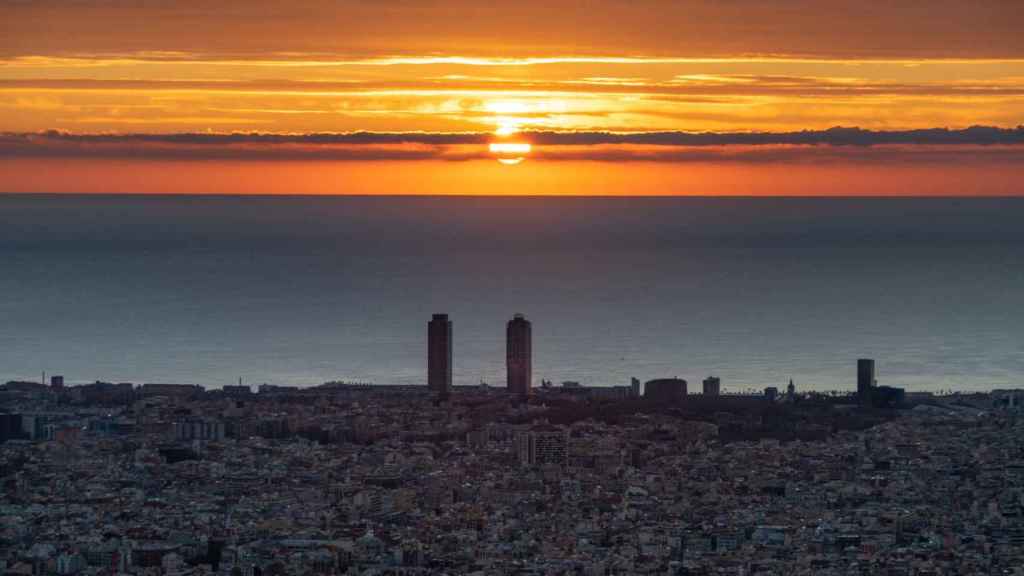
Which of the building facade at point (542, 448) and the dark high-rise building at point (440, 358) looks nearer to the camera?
the building facade at point (542, 448)

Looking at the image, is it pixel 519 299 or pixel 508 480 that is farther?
pixel 519 299

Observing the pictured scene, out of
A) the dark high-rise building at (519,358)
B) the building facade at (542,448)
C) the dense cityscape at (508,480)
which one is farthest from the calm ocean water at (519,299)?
the building facade at (542,448)

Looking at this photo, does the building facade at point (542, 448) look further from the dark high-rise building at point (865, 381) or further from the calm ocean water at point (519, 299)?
the calm ocean water at point (519, 299)

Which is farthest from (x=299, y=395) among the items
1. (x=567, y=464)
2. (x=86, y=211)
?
(x=86, y=211)

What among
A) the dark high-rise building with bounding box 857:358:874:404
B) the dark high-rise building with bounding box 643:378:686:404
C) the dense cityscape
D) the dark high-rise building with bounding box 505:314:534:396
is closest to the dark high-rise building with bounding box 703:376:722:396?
the dense cityscape

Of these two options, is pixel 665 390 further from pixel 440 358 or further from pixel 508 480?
pixel 508 480

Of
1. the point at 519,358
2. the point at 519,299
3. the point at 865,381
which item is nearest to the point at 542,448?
the point at 865,381

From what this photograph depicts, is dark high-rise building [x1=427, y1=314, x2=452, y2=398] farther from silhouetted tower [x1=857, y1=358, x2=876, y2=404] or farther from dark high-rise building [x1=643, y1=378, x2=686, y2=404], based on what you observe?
silhouetted tower [x1=857, y1=358, x2=876, y2=404]
